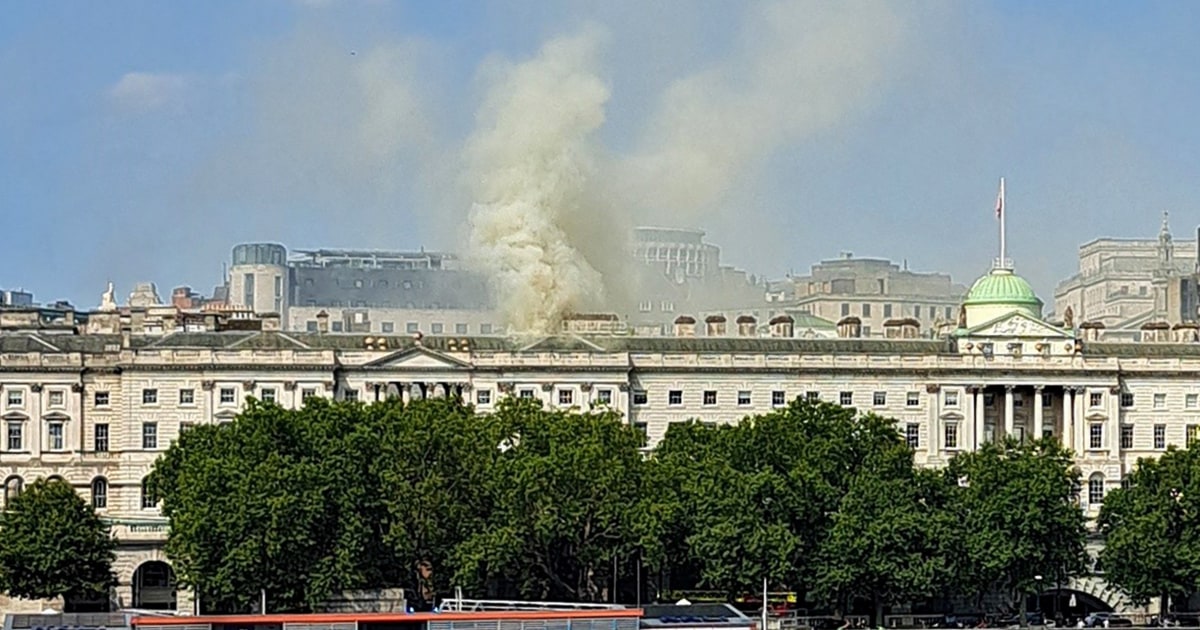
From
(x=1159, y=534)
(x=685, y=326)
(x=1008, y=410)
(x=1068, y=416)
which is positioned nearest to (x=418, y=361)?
(x=685, y=326)

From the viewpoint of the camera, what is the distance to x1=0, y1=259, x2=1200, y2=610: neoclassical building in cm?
15350

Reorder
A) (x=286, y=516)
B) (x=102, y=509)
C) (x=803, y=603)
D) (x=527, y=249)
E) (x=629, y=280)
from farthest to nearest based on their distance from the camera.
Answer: (x=629, y=280), (x=527, y=249), (x=102, y=509), (x=803, y=603), (x=286, y=516)

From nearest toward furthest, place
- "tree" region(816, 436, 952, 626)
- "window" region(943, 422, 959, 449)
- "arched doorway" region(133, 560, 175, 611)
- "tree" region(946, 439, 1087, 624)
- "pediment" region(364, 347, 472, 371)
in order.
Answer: "tree" region(816, 436, 952, 626) < "tree" region(946, 439, 1087, 624) < "arched doorway" region(133, 560, 175, 611) < "pediment" region(364, 347, 472, 371) < "window" region(943, 422, 959, 449)

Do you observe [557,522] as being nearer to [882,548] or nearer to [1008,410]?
[882,548]

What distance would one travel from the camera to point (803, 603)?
12825 cm

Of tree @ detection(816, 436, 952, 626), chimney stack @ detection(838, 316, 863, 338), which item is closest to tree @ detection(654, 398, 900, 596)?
tree @ detection(816, 436, 952, 626)

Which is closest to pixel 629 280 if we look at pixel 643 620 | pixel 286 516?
pixel 286 516

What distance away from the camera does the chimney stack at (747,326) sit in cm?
16475

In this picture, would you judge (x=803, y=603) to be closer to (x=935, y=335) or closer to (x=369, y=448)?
(x=369, y=448)

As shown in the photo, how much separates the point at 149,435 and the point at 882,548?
4641 centimetres

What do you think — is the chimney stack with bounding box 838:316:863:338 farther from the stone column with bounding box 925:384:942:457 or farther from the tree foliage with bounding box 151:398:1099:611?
the tree foliage with bounding box 151:398:1099:611

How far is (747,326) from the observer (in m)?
166

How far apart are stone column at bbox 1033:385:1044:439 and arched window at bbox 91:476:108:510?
50319 mm

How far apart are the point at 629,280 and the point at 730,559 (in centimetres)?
6801
